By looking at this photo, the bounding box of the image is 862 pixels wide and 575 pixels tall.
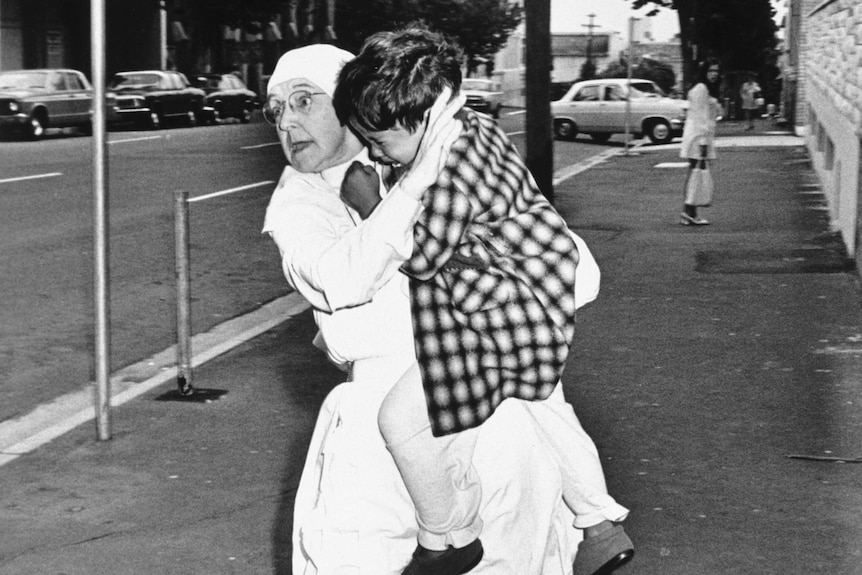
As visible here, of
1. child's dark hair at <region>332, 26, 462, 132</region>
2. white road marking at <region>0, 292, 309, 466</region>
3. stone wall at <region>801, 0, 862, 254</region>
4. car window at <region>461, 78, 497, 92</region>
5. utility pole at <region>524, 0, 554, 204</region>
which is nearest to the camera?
child's dark hair at <region>332, 26, 462, 132</region>

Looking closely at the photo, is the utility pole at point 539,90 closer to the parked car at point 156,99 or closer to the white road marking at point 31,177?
the white road marking at point 31,177

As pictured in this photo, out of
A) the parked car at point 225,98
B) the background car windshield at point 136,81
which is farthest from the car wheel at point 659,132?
the background car windshield at point 136,81

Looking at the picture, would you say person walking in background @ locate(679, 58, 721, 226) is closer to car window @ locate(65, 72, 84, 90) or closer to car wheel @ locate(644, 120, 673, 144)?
car wheel @ locate(644, 120, 673, 144)

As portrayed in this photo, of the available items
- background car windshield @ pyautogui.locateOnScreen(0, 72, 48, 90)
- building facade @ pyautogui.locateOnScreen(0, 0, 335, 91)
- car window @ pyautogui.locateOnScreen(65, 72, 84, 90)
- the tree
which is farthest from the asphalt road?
the tree

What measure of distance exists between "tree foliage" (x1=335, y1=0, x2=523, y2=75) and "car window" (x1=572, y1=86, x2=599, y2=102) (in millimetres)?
39854

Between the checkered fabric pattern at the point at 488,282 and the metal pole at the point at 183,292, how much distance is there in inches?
179

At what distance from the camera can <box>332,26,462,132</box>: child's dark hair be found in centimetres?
251

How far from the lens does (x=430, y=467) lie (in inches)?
107

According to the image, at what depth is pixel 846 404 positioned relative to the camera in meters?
6.84

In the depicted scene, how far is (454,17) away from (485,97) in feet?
148

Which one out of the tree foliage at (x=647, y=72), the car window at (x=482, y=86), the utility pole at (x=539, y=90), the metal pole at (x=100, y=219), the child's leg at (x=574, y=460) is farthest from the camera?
Result: the tree foliage at (x=647, y=72)

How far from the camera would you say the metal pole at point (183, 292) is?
703cm

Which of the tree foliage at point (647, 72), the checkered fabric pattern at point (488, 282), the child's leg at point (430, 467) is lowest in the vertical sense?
the child's leg at point (430, 467)

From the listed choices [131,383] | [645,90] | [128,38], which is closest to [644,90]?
[645,90]
